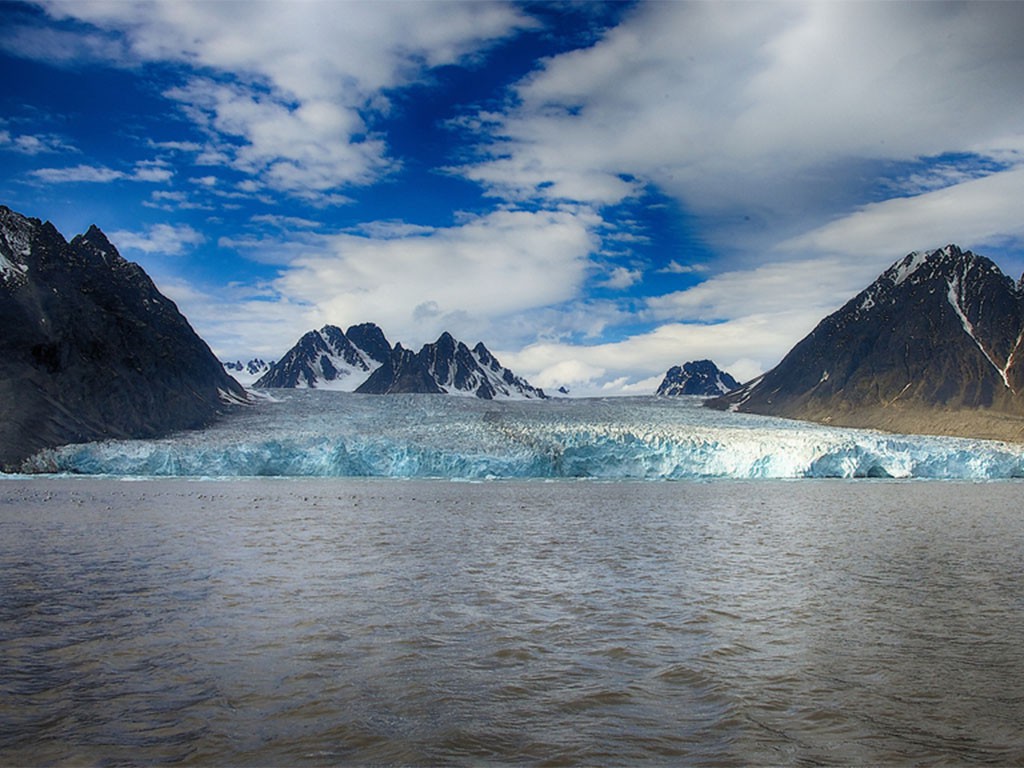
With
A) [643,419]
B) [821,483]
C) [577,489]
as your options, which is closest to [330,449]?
[577,489]

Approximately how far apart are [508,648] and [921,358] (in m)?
130

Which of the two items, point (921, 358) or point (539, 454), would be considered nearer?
point (539, 454)

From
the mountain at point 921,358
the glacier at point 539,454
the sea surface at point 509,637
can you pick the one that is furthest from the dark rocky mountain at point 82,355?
the mountain at point 921,358

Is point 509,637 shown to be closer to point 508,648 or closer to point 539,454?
point 508,648

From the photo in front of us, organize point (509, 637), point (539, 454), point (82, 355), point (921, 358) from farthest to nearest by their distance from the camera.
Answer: point (921, 358), point (82, 355), point (539, 454), point (509, 637)

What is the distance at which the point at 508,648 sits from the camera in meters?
9.22

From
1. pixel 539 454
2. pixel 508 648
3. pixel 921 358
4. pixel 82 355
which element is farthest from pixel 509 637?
pixel 921 358

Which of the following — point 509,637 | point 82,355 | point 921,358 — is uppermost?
point 921,358

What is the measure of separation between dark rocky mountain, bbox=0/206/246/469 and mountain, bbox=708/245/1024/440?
305 feet

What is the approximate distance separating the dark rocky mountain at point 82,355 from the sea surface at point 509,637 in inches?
1852

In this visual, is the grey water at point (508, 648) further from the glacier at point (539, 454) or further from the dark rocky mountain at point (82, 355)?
the dark rocky mountain at point (82, 355)

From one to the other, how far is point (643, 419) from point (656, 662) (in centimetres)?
6152

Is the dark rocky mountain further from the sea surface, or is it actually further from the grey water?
the grey water

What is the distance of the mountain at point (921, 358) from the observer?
108 m
